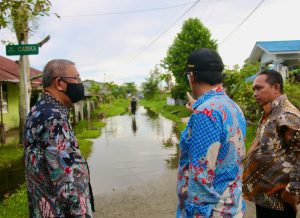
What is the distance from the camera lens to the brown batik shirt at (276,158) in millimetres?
2652

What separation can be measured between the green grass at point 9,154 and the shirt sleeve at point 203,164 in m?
7.87

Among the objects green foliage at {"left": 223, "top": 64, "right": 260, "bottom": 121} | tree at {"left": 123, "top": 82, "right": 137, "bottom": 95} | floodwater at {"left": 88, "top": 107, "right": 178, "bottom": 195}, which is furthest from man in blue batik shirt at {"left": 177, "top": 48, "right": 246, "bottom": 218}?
tree at {"left": 123, "top": 82, "right": 137, "bottom": 95}

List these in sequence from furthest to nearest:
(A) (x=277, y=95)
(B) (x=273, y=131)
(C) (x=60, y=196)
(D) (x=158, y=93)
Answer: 1. (D) (x=158, y=93)
2. (A) (x=277, y=95)
3. (B) (x=273, y=131)
4. (C) (x=60, y=196)

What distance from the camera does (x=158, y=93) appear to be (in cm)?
6031

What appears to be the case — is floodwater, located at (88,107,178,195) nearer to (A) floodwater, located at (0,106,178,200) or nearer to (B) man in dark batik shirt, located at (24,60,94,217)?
(A) floodwater, located at (0,106,178,200)

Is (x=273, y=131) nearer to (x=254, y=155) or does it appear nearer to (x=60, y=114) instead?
(x=254, y=155)

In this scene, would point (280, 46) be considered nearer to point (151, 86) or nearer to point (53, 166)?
point (53, 166)

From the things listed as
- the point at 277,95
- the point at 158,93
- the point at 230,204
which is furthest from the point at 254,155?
the point at 158,93

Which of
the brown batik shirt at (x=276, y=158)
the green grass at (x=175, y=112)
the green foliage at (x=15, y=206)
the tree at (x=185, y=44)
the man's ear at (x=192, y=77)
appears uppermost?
the tree at (x=185, y=44)

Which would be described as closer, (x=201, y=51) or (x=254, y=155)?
(x=201, y=51)

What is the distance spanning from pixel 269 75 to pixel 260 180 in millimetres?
935

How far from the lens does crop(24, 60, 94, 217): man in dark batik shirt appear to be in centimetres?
221

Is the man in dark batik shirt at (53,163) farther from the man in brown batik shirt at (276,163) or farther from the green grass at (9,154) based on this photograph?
the green grass at (9,154)

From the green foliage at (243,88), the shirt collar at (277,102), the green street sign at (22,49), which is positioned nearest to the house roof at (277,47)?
the green foliage at (243,88)
